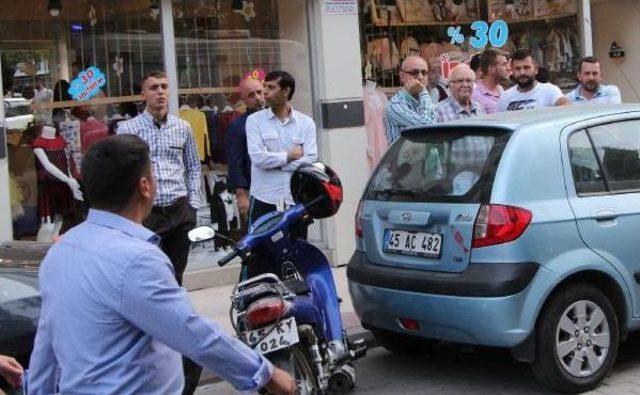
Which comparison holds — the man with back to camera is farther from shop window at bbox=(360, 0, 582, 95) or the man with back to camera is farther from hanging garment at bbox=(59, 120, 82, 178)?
shop window at bbox=(360, 0, 582, 95)

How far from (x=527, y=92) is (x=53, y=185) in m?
4.19

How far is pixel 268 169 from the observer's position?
23.3 feet

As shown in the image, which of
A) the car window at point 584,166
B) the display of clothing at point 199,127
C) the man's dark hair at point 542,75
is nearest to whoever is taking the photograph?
the car window at point 584,166

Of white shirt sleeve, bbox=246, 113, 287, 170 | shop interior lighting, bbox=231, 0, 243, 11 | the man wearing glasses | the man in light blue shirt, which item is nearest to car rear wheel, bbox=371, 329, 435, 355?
white shirt sleeve, bbox=246, 113, 287, 170

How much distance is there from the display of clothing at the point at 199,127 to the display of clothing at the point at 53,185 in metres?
1.23

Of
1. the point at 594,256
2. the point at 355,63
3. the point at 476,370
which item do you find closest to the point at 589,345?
the point at 594,256

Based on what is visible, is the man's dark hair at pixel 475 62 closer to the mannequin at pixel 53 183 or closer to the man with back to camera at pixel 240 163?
the man with back to camera at pixel 240 163

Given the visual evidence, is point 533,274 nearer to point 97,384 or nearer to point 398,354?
point 398,354

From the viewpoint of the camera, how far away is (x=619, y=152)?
595 centimetres

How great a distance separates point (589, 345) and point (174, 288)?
3514mm

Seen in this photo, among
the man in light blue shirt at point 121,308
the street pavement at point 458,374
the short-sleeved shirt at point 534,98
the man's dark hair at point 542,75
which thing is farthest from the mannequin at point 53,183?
the man in light blue shirt at point 121,308

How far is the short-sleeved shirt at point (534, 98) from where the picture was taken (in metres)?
8.37

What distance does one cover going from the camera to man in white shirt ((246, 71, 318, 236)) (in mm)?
7074

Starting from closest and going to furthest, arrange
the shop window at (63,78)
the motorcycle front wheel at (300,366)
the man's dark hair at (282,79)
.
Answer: the motorcycle front wheel at (300,366)
the man's dark hair at (282,79)
the shop window at (63,78)
